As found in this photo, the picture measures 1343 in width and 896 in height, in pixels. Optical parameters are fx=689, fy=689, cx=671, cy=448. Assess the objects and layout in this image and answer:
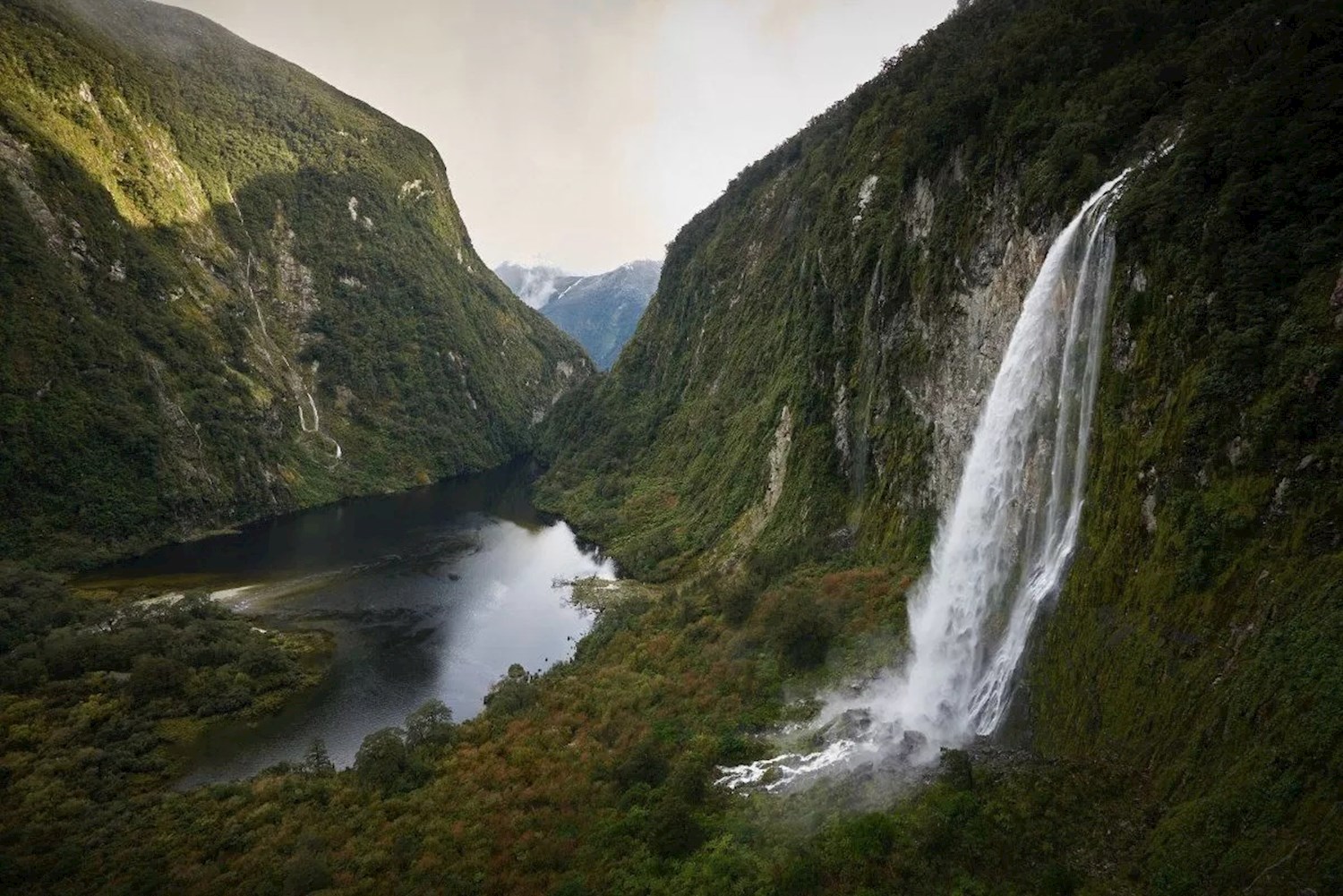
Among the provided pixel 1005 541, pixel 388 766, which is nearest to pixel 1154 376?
pixel 1005 541

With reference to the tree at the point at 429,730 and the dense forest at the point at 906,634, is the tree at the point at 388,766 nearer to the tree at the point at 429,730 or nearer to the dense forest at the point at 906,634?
the dense forest at the point at 906,634

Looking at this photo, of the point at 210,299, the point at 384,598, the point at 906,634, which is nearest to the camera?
the point at 906,634

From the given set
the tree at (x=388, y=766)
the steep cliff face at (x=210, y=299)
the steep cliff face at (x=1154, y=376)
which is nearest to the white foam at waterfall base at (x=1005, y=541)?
the steep cliff face at (x=1154, y=376)

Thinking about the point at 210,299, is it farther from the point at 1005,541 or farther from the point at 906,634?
the point at 1005,541

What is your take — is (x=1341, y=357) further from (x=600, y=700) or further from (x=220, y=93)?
(x=220, y=93)

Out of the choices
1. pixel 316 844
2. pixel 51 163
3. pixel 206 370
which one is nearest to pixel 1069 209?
pixel 316 844

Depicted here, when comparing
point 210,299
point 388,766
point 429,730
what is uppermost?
point 210,299

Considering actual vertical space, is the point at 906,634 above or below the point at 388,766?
above
